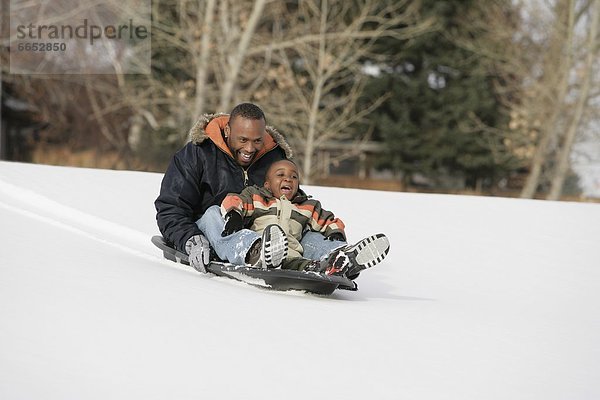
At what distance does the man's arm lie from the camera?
4812mm

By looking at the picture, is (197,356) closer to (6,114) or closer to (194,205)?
(194,205)

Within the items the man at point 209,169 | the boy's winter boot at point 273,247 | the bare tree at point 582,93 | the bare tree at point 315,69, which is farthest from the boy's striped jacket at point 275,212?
the bare tree at point 582,93

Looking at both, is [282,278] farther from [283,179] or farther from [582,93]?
[582,93]

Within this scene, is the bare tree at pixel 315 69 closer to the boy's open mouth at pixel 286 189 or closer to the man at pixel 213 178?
the man at pixel 213 178

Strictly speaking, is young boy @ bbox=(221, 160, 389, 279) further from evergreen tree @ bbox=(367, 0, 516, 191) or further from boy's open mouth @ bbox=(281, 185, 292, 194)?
evergreen tree @ bbox=(367, 0, 516, 191)

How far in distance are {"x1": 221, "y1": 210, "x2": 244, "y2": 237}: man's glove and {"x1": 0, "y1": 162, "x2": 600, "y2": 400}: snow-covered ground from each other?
0.28 metres

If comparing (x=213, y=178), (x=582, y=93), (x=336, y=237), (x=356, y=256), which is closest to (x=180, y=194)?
(x=213, y=178)

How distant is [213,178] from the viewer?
16.3 feet

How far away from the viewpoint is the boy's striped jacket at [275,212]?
4.61m

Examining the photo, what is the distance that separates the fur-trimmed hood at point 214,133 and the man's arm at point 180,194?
0.23 feet

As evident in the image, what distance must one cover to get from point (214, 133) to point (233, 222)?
0.65 m

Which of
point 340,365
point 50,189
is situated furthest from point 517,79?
point 340,365

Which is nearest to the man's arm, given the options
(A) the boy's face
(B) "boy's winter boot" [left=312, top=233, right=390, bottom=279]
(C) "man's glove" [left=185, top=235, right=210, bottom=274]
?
(C) "man's glove" [left=185, top=235, right=210, bottom=274]

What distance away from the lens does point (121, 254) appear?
523 centimetres
